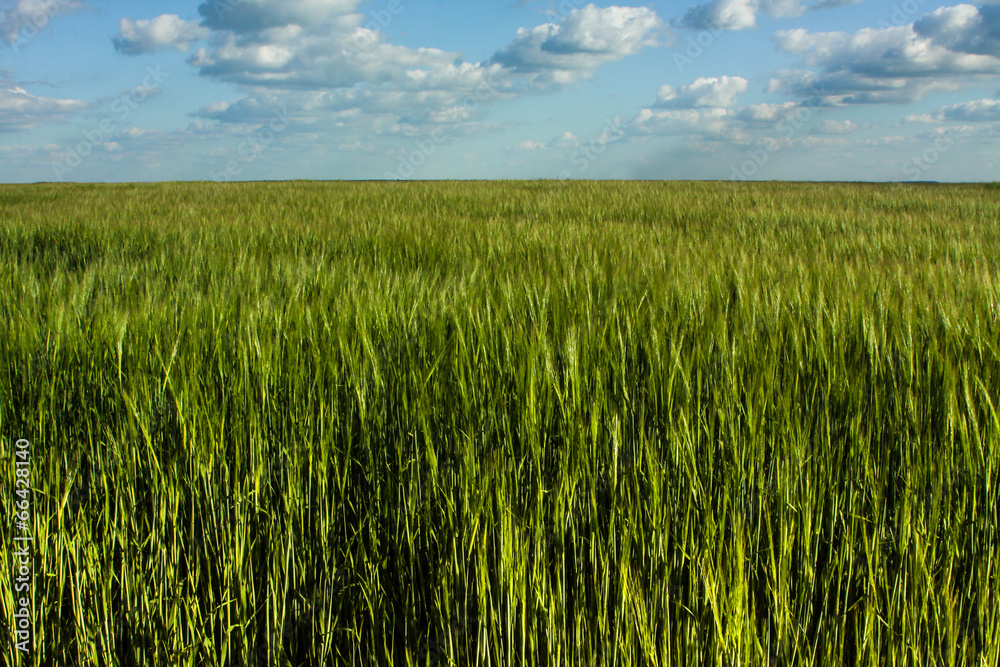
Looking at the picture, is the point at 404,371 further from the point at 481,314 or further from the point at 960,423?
the point at 960,423

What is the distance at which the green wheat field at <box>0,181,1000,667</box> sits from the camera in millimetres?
1016

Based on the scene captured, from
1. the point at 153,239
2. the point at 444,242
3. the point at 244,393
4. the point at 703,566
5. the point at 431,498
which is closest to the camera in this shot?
the point at 703,566

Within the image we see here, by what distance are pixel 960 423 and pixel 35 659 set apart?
1.68 m

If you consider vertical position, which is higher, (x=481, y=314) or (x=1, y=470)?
(x=481, y=314)

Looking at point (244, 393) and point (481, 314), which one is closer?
point (244, 393)

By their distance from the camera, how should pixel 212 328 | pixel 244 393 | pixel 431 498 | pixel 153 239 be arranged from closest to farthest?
pixel 431 498 < pixel 244 393 < pixel 212 328 < pixel 153 239

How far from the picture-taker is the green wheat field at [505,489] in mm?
1016

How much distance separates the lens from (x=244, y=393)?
3.99 feet

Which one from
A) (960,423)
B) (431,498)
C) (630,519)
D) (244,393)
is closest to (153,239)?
(244,393)

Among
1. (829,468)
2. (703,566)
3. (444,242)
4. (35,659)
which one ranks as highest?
(444,242)

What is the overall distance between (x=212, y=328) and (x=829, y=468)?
1.31 m

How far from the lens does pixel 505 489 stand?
1.01 metres

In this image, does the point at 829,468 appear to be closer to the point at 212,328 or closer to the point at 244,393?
the point at 244,393

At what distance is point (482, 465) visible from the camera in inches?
40.5
